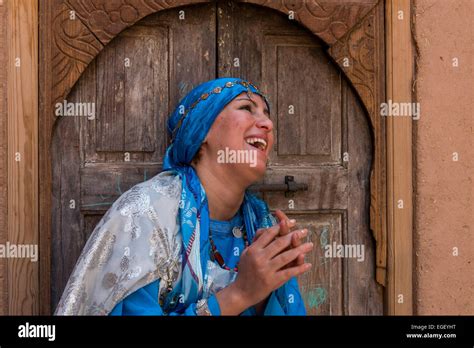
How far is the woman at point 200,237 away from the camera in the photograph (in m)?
1.92

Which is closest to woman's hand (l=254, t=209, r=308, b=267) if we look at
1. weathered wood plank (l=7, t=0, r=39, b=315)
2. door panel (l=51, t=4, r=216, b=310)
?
door panel (l=51, t=4, r=216, b=310)

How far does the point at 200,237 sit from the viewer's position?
6.77ft

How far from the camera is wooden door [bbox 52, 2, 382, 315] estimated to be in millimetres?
2490

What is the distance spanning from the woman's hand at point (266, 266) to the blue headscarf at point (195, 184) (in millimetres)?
177

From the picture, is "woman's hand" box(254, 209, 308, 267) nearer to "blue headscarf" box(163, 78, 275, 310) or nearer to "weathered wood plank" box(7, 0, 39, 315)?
"blue headscarf" box(163, 78, 275, 310)

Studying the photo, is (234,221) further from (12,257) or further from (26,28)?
(26,28)

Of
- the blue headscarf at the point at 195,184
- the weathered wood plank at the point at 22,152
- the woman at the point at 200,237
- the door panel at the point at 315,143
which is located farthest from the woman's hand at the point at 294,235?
the weathered wood plank at the point at 22,152

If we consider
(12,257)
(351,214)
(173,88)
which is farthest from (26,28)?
(351,214)

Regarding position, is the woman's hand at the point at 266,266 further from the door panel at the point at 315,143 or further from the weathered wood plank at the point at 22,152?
the weathered wood plank at the point at 22,152

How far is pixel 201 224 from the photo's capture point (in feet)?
6.83

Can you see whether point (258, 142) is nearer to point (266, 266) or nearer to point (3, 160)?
point (266, 266)

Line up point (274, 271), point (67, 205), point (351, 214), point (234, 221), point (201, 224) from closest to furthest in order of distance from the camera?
1. point (274, 271)
2. point (201, 224)
3. point (234, 221)
4. point (67, 205)
5. point (351, 214)

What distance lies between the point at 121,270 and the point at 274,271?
50cm

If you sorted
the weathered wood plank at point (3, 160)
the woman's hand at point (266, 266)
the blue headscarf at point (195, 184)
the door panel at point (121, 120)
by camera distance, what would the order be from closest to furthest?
the woman's hand at point (266, 266) < the blue headscarf at point (195, 184) < the weathered wood plank at point (3, 160) < the door panel at point (121, 120)
